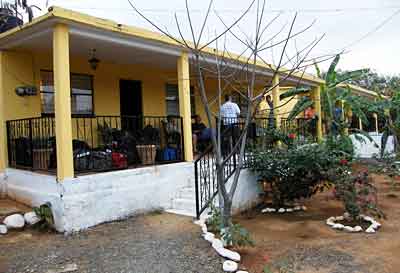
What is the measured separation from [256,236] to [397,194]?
5946mm

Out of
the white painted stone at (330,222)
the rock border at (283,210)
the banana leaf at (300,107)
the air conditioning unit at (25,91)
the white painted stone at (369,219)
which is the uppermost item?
the air conditioning unit at (25,91)

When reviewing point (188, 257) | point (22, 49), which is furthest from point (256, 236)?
point (22, 49)

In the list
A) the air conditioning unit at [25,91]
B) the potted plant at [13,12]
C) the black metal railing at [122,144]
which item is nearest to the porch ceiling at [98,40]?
the potted plant at [13,12]

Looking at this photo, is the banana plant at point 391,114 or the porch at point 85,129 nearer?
the porch at point 85,129

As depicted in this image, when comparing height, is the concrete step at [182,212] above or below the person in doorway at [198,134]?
below

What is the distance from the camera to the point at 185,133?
27.7 feet

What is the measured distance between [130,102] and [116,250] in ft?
20.3

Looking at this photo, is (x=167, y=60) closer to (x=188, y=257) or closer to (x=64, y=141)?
(x=64, y=141)

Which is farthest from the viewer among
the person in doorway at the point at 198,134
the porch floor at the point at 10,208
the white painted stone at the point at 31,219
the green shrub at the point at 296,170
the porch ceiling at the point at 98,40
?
the person in doorway at the point at 198,134

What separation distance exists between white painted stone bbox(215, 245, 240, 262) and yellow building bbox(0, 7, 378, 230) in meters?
2.75

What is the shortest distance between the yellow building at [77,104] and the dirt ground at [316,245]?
8.51 feet

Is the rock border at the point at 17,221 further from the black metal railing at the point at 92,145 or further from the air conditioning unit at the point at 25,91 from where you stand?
the air conditioning unit at the point at 25,91

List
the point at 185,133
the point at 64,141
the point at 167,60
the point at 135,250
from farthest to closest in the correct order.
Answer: the point at 167,60, the point at 185,133, the point at 64,141, the point at 135,250

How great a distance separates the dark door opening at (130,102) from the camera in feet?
34.3
